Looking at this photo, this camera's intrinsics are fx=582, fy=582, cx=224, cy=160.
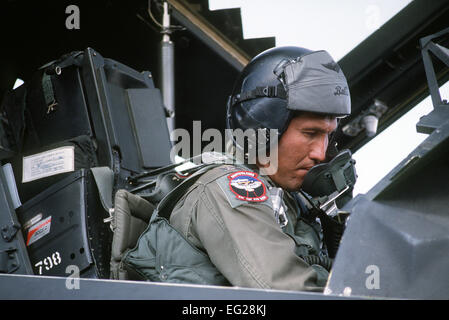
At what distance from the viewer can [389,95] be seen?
353 centimetres

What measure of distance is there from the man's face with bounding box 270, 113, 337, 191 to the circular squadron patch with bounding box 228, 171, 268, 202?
31 cm

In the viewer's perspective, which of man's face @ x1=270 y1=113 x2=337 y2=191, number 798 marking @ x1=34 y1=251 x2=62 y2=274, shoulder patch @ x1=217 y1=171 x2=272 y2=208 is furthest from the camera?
number 798 marking @ x1=34 y1=251 x2=62 y2=274

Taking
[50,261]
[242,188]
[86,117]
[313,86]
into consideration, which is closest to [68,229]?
[50,261]

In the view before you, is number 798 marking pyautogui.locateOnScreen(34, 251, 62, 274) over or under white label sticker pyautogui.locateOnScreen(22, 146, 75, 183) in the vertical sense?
under

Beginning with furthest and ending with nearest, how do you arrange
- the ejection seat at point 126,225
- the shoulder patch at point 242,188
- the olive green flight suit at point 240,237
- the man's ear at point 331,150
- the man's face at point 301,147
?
the man's ear at point 331,150
the man's face at point 301,147
the ejection seat at point 126,225
the shoulder patch at point 242,188
the olive green flight suit at point 240,237

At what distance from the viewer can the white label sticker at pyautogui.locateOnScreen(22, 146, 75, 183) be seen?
1.88 m

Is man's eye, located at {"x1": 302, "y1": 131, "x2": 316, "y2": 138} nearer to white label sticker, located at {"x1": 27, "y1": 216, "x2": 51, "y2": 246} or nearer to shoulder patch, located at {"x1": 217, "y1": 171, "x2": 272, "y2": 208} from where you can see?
shoulder patch, located at {"x1": 217, "y1": 171, "x2": 272, "y2": 208}

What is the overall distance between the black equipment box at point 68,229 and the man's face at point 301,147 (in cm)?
56

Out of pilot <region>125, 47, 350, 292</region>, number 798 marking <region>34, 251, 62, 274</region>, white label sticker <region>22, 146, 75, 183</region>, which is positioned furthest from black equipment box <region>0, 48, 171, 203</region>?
pilot <region>125, 47, 350, 292</region>

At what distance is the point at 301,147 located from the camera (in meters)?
1.65

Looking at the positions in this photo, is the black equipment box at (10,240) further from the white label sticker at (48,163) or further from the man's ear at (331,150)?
the man's ear at (331,150)

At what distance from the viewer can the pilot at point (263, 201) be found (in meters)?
1.17

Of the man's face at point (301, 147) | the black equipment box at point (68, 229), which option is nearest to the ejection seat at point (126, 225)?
the black equipment box at point (68, 229)
